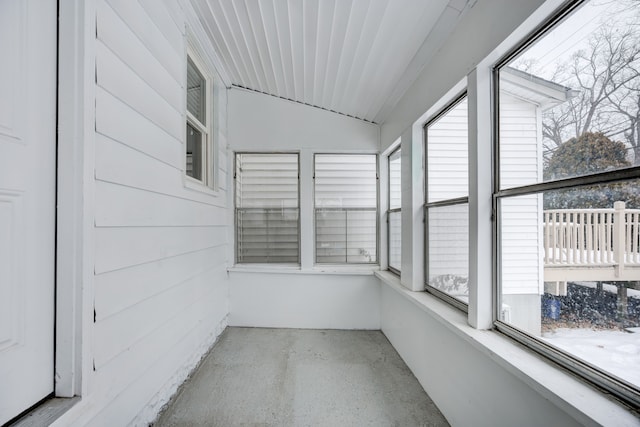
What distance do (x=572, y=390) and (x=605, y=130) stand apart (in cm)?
89

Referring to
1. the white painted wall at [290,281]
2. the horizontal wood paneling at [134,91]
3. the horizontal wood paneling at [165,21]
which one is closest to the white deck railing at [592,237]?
the horizontal wood paneling at [134,91]

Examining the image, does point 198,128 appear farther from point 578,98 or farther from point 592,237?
point 592,237

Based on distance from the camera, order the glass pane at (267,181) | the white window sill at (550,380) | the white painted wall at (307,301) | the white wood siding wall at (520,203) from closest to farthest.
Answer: the white window sill at (550,380)
the white wood siding wall at (520,203)
the white painted wall at (307,301)
the glass pane at (267,181)

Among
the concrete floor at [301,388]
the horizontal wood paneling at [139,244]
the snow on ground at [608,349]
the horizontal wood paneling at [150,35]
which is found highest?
the horizontal wood paneling at [150,35]

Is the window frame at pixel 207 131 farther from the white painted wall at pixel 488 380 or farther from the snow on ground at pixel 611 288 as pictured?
the snow on ground at pixel 611 288

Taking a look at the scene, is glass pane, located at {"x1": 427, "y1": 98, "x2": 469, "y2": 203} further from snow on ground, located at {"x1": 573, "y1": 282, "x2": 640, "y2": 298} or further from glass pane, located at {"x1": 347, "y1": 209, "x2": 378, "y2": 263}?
glass pane, located at {"x1": 347, "y1": 209, "x2": 378, "y2": 263}

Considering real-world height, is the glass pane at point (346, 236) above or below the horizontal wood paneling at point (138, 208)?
below

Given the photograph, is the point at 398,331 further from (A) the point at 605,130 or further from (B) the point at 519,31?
(B) the point at 519,31

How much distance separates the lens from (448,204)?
1877 millimetres

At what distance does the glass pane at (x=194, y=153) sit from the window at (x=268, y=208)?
68 cm

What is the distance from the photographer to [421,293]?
2.16 m

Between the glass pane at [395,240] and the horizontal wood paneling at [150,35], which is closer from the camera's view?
the horizontal wood paneling at [150,35]

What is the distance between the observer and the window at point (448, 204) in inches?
69.3

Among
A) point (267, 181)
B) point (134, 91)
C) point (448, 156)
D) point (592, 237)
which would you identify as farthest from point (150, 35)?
point (592, 237)
